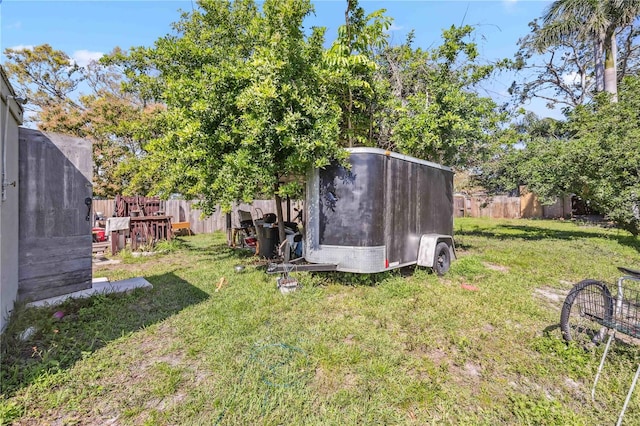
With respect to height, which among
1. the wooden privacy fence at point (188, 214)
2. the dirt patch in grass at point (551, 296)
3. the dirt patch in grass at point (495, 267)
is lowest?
the dirt patch in grass at point (551, 296)

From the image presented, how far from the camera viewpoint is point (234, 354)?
3229mm

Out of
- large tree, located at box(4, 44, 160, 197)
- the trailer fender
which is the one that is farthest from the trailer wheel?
large tree, located at box(4, 44, 160, 197)

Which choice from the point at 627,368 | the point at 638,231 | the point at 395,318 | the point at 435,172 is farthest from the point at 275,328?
the point at 638,231

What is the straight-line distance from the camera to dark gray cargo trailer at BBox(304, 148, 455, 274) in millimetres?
5031

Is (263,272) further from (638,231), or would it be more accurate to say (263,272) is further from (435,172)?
(638,231)

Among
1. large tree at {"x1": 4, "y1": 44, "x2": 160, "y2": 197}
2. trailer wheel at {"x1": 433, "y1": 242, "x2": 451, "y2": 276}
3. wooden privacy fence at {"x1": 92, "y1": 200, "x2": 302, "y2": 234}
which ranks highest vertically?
large tree at {"x1": 4, "y1": 44, "x2": 160, "y2": 197}

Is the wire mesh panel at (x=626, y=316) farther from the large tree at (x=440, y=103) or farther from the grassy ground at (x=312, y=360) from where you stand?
the large tree at (x=440, y=103)

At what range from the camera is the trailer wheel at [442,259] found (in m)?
6.30

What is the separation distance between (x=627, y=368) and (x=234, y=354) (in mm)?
3971

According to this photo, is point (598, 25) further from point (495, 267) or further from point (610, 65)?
point (495, 267)

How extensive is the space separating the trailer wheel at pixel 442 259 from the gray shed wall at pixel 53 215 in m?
6.44

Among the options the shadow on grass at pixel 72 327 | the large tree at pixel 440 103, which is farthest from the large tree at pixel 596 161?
the shadow on grass at pixel 72 327

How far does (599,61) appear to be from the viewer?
15602 mm

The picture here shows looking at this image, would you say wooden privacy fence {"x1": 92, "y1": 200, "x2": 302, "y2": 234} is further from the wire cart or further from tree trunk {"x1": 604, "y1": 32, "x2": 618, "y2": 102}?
tree trunk {"x1": 604, "y1": 32, "x2": 618, "y2": 102}
